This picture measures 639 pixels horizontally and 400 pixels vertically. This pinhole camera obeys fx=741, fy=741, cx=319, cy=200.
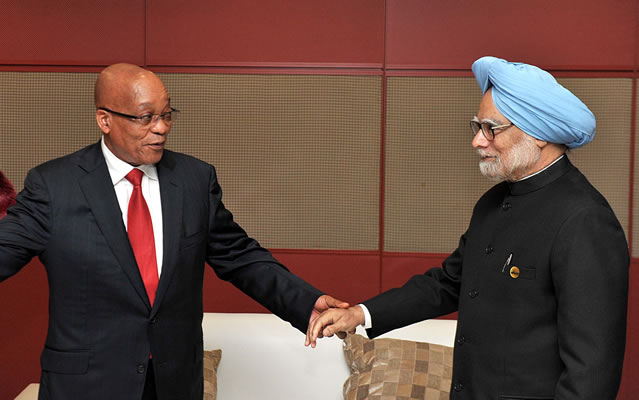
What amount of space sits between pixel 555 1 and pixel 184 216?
2.67 m

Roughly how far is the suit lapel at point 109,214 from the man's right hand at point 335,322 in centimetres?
52

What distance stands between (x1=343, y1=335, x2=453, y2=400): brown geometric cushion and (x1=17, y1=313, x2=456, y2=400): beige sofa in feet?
0.31

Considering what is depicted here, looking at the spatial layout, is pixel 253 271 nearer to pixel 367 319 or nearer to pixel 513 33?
pixel 367 319

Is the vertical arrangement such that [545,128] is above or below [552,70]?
below

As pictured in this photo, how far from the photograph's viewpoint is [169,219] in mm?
2275

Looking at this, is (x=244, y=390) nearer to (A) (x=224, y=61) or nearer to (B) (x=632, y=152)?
(A) (x=224, y=61)

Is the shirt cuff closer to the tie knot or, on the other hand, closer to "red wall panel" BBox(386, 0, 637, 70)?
the tie knot

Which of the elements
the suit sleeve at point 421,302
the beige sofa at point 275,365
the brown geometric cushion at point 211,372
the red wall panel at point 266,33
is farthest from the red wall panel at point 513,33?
the suit sleeve at point 421,302

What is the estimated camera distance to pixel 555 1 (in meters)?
4.03

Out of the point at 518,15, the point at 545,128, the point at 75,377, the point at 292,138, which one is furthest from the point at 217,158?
the point at 545,128

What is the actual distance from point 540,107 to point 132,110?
47.1 inches

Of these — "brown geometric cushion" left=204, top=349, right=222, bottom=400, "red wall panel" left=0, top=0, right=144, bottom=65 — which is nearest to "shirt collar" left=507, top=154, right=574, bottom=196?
"brown geometric cushion" left=204, top=349, right=222, bottom=400

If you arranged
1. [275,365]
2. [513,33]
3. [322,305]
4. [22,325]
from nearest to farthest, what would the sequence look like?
[322,305] < [275,365] < [513,33] < [22,325]

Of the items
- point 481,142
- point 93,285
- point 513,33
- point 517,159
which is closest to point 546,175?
point 517,159
